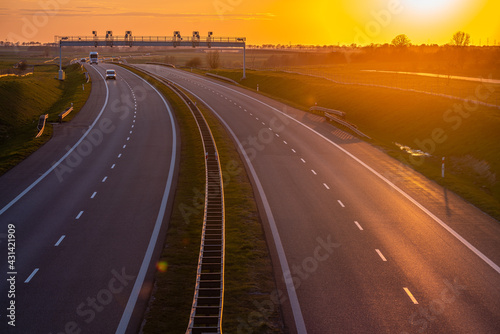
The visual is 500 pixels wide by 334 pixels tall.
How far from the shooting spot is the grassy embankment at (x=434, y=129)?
38.2 metres

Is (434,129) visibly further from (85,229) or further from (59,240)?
(59,240)

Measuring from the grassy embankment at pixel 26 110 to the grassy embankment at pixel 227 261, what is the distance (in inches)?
588

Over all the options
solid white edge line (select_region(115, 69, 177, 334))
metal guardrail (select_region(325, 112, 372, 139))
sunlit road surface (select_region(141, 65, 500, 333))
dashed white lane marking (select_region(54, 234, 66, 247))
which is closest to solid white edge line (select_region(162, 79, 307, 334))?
sunlit road surface (select_region(141, 65, 500, 333))

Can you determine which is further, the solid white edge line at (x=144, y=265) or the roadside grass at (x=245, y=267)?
the solid white edge line at (x=144, y=265)

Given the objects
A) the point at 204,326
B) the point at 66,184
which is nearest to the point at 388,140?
the point at 66,184

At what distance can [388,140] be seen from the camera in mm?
55000

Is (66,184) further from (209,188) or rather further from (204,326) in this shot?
(204,326)

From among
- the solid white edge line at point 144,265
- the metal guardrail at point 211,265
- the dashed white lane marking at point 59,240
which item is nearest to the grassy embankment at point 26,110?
the solid white edge line at point 144,265

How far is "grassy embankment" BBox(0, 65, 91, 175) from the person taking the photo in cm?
4511

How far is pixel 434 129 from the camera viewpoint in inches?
2126

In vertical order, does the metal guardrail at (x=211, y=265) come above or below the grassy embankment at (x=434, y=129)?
above

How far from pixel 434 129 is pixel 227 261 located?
1471 inches

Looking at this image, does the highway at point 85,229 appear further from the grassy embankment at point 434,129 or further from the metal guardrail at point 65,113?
the grassy embankment at point 434,129

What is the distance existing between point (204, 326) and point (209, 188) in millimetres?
16268
